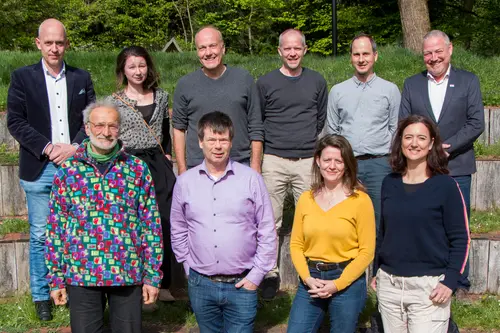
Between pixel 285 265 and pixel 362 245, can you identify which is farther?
pixel 285 265

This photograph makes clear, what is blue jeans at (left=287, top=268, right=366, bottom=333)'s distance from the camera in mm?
3541

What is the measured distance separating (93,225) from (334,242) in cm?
136

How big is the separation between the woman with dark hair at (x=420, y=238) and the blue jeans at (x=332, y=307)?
0.15 metres

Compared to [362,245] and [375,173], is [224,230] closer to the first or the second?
[362,245]

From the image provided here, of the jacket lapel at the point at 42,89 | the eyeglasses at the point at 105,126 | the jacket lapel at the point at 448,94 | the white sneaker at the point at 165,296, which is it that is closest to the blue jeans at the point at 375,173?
the jacket lapel at the point at 448,94

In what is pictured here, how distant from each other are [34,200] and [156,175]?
94 cm

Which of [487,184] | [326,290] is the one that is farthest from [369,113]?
[487,184]

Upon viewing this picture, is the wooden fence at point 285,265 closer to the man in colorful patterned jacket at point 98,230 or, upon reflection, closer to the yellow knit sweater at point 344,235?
the yellow knit sweater at point 344,235

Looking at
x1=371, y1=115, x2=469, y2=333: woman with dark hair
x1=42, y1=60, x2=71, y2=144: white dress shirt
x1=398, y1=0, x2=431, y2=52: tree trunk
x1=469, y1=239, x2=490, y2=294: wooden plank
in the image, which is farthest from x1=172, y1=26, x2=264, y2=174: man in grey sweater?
x1=398, y1=0, x2=431, y2=52: tree trunk

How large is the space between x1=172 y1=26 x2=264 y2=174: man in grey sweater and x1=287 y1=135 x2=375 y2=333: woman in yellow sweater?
942 mm

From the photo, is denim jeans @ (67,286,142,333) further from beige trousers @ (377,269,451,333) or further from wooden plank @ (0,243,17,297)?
wooden plank @ (0,243,17,297)

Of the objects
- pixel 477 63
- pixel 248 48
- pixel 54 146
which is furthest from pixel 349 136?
pixel 248 48

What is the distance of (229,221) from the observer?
3.43 metres

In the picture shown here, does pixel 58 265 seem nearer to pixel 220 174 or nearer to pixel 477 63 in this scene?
pixel 220 174
